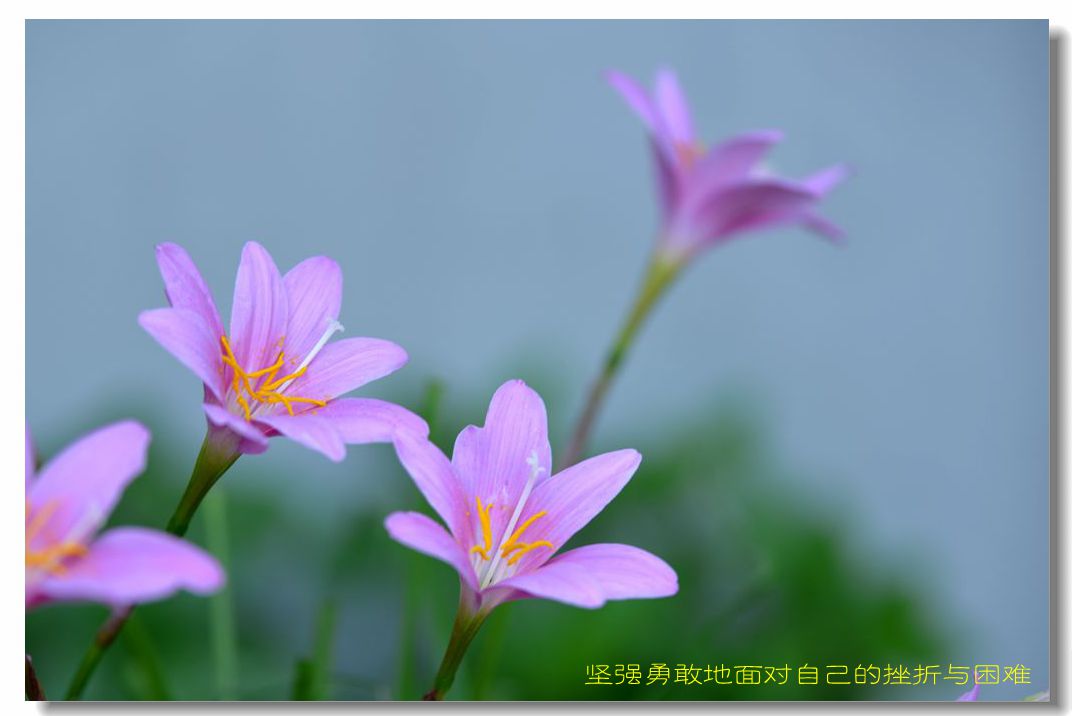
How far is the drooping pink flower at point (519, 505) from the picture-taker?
1.39 ft

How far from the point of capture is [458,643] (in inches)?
17.9

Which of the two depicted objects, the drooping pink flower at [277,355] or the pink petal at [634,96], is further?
the pink petal at [634,96]

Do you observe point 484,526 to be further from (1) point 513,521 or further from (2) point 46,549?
(2) point 46,549

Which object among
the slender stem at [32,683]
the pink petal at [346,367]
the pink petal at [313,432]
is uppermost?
the pink petal at [346,367]

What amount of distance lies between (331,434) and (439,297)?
787mm

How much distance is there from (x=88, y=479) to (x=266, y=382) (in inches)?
4.8

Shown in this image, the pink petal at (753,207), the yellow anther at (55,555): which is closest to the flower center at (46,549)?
the yellow anther at (55,555)

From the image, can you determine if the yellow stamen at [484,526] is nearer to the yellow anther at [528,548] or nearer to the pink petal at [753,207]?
the yellow anther at [528,548]

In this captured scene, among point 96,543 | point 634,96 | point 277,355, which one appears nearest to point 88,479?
point 96,543

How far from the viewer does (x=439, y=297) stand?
118 cm

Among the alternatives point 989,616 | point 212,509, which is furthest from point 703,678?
point 989,616

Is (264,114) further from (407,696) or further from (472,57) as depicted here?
(407,696)

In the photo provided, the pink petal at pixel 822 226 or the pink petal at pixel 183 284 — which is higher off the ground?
the pink petal at pixel 822 226

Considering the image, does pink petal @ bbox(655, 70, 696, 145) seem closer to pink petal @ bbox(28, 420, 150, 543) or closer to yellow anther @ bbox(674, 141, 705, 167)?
yellow anther @ bbox(674, 141, 705, 167)
